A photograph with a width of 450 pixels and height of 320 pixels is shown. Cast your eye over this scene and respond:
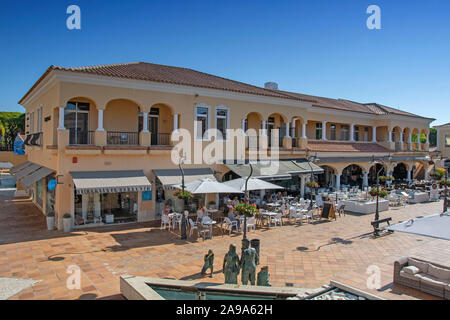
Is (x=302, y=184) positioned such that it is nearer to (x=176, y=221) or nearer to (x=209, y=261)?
(x=176, y=221)

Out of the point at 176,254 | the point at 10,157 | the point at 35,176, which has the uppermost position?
the point at 10,157

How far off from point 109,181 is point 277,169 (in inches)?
412

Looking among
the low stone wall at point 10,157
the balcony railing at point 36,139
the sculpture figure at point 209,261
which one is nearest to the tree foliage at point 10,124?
the low stone wall at point 10,157

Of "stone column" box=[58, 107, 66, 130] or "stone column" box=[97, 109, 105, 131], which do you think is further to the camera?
"stone column" box=[97, 109, 105, 131]

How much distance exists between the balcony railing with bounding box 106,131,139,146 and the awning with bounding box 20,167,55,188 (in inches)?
131

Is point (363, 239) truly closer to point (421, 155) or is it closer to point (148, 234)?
point (148, 234)

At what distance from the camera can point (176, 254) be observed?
12.4 metres

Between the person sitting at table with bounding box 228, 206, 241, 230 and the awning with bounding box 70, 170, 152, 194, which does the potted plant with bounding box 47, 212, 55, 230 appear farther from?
the person sitting at table with bounding box 228, 206, 241, 230

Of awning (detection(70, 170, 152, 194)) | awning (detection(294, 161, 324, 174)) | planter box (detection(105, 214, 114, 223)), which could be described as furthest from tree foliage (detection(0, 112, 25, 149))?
awning (detection(294, 161, 324, 174))

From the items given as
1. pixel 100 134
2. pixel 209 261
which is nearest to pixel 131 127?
pixel 100 134

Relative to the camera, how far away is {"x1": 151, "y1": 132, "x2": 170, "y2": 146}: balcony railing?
19709mm

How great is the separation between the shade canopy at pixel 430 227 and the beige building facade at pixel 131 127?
1153cm

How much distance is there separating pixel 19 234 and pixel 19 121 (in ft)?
178

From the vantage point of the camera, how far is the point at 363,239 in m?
14.7
